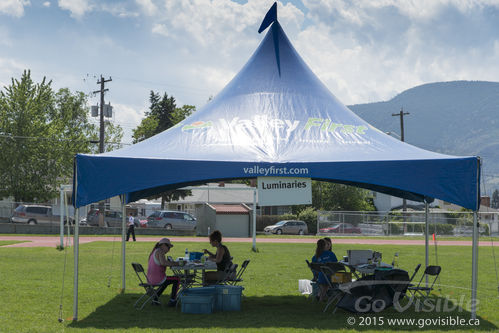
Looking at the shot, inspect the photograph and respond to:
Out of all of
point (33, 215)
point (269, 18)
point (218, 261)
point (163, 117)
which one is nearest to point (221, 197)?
point (163, 117)

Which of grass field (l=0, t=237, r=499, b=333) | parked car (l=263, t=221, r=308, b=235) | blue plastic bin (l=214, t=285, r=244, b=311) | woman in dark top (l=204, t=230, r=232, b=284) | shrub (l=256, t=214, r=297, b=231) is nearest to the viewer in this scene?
grass field (l=0, t=237, r=499, b=333)

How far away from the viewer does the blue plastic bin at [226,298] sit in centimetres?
1027

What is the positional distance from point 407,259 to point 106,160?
51.7ft

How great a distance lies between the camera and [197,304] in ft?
32.7

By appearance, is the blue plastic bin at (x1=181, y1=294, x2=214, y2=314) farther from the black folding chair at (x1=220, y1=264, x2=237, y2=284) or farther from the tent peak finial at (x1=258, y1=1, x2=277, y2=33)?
the tent peak finial at (x1=258, y1=1, x2=277, y2=33)

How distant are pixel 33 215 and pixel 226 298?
109ft

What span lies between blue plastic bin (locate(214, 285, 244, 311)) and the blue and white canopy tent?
6.47 feet

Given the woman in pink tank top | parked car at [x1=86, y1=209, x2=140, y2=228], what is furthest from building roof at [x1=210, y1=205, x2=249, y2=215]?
the woman in pink tank top

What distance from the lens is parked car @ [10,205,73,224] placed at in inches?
1571

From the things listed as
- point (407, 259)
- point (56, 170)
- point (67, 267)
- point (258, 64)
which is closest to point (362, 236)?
point (407, 259)

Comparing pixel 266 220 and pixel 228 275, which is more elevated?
pixel 228 275

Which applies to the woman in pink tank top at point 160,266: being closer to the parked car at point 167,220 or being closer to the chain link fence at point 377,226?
the chain link fence at point 377,226

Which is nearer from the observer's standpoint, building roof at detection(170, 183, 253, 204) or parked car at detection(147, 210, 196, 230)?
parked car at detection(147, 210, 196, 230)

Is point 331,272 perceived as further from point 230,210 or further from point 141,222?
point 141,222
